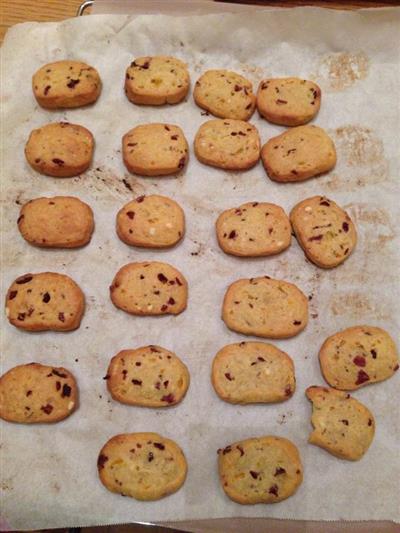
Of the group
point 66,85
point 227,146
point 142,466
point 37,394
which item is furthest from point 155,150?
point 142,466

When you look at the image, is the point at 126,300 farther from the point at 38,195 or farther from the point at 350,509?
the point at 350,509

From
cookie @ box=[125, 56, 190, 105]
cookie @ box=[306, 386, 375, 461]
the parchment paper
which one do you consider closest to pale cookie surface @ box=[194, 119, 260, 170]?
the parchment paper

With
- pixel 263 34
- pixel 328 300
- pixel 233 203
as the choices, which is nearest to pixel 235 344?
pixel 328 300

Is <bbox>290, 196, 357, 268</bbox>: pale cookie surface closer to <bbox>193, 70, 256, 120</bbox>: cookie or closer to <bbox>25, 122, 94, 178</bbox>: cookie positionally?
<bbox>193, 70, 256, 120</bbox>: cookie

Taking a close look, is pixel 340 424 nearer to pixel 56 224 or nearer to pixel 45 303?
pixel 45 303

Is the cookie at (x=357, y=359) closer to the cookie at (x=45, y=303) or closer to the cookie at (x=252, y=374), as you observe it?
the cookie at (x=252, y=374)
